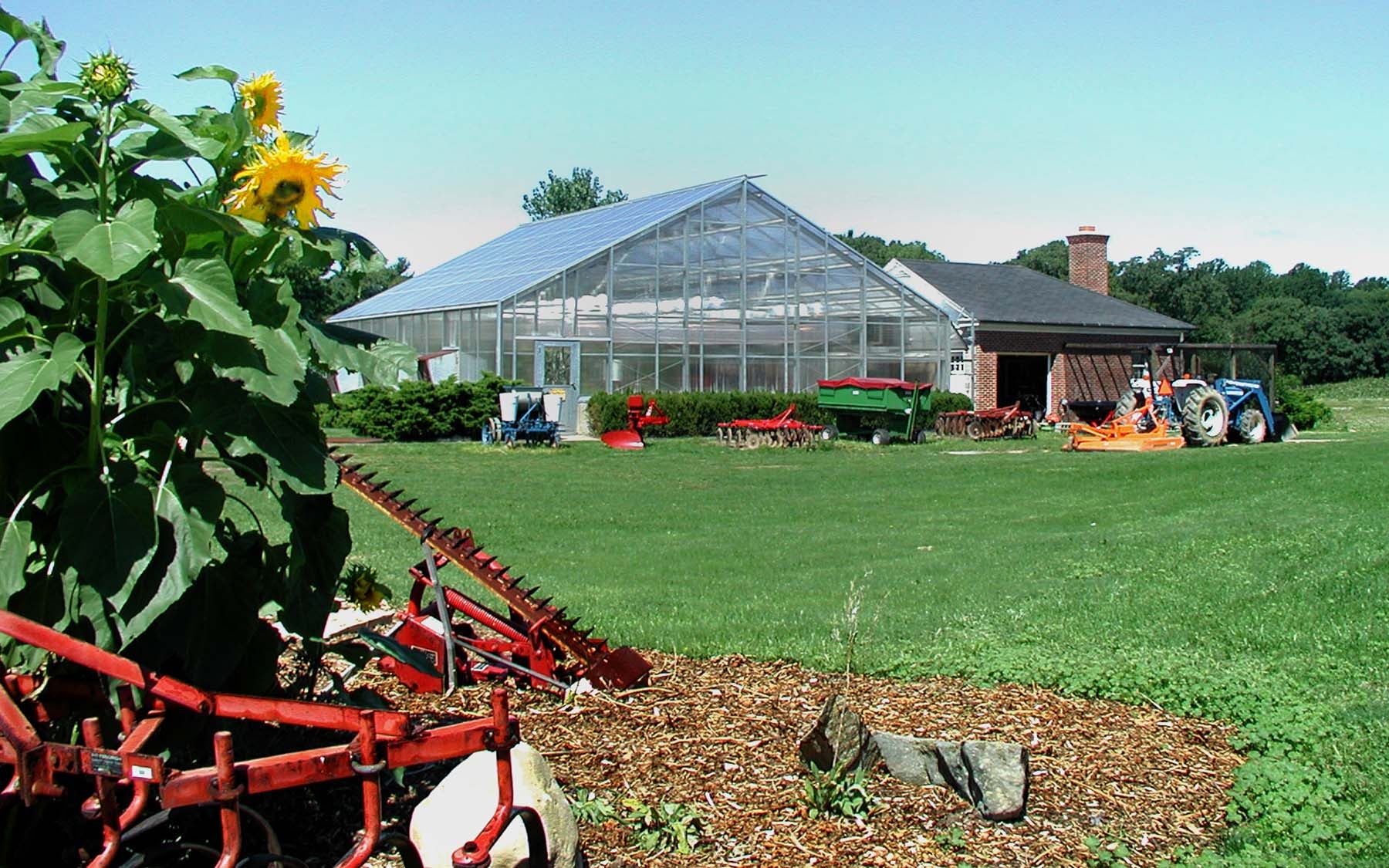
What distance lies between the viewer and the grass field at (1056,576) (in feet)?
18.0

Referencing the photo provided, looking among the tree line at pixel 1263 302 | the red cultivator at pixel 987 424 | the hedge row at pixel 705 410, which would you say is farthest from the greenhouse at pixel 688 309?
the tree line at pixel 1263 302

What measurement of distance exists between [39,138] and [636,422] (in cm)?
2470

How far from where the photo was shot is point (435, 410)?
28.0 metres

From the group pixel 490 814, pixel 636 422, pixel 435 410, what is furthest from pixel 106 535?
pixel 435 410

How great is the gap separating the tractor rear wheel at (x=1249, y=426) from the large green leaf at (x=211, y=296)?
2439 centimetres

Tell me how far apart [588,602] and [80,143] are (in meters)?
5.82

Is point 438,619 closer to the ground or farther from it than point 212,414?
closer to the ground

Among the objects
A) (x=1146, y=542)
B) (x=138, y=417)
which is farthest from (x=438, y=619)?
(x=1146, y=542)

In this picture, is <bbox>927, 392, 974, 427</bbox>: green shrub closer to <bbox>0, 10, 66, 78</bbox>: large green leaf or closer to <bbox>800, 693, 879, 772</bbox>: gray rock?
<bbox>800, 693, 879, 772</bbox>: gray rock

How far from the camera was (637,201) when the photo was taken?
3728 centimetres

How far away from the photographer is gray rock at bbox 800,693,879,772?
4500mm

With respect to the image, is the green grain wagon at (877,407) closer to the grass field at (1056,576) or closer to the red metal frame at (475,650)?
the grass field at (1056,576)

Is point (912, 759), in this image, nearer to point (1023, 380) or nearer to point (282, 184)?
point (282, 184)

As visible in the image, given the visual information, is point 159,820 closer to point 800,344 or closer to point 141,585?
point 141,585
